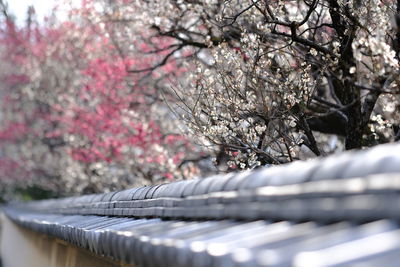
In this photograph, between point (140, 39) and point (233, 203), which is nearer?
point (233, 203)

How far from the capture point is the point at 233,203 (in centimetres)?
338

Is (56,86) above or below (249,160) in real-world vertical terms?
above

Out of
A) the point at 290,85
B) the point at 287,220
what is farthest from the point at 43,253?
the point at 287,220

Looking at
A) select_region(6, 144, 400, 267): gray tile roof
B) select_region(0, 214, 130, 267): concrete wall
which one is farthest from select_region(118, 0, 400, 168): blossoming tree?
select_region(6, 144, 400, 267): gray tile roof

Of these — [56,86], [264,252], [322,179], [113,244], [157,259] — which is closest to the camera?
[264,252]

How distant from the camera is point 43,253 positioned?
11.4 metres

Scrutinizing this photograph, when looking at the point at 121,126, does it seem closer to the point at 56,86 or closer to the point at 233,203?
the point at 56,86

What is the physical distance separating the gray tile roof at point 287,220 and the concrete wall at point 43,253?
120 centimetres

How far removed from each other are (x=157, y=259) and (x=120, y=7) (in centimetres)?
1090

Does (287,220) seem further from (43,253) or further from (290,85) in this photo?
(43,253)

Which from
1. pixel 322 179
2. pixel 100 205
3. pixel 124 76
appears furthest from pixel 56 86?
pixel 322 179

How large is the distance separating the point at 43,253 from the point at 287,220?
9138mm

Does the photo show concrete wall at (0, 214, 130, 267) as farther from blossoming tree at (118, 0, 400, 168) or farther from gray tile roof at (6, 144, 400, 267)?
blossoming tree at (118, 0, 400, 168)

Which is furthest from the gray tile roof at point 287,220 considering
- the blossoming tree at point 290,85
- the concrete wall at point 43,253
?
the blossoming tree at point 290,85
